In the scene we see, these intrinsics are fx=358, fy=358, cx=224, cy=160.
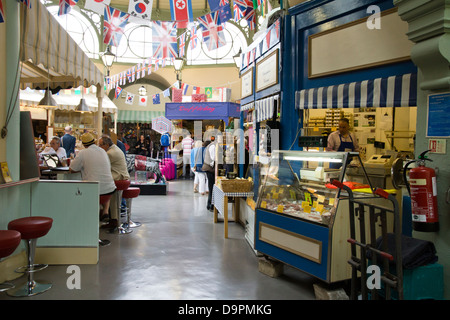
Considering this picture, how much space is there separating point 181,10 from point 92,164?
126 inches

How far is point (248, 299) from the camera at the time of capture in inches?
146

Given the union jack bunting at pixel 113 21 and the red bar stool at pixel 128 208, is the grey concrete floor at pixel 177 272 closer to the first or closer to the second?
the red bar stool at pixel 128 208

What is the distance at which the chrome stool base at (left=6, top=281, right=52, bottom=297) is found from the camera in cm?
374

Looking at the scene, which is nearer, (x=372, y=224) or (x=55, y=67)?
(x=372, y=224)

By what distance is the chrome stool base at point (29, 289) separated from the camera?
12.3 ft

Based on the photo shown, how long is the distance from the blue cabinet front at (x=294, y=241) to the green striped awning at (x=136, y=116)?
16002 millimetres

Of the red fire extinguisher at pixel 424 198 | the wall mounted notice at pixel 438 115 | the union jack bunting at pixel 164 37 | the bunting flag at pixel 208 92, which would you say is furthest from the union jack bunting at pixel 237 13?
the bunting flag at pixel 208 92

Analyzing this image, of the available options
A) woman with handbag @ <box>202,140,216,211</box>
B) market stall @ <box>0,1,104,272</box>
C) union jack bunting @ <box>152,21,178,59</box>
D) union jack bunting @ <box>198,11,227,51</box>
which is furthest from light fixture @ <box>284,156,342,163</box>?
union jack bunting @ <box>152,21,178,59</box>

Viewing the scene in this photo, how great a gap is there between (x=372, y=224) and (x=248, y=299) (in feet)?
5.76

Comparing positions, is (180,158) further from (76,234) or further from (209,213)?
(76,234)

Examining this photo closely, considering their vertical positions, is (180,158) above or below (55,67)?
below

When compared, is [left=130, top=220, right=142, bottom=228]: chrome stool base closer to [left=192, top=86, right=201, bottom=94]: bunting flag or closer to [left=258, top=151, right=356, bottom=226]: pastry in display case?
[left=258, top=151, right=356, bottom=226]: pastry in display case

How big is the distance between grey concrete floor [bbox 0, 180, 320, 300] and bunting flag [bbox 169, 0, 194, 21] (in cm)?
395
